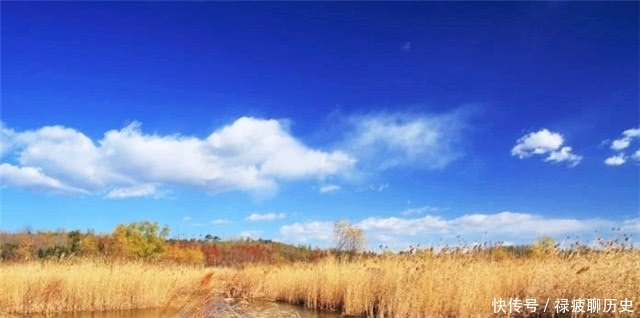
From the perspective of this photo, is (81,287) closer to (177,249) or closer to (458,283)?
(458,283)

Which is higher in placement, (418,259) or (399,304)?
(418,259)

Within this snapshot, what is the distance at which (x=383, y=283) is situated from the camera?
Answer: 16078 mm

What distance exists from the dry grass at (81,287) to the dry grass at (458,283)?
4.47m

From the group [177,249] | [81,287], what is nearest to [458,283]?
[81,287]

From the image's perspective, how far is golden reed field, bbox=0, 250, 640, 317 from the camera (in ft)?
38.2

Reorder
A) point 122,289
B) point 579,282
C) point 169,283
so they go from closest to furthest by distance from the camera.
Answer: point 579,282 → point 122,289 → point 169,283

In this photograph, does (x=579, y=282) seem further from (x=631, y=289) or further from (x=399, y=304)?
(x=399, y=304)

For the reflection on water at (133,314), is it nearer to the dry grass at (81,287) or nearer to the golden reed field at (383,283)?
the golden reed field at (383,283)

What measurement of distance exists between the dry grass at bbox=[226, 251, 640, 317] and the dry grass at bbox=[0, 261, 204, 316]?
4.47 meters

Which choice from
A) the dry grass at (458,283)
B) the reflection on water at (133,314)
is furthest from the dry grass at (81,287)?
the dry grass at (458,283)

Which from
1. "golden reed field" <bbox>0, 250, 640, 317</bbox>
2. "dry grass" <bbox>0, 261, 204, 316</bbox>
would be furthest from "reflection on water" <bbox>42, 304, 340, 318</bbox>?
"dry grass" <bbox>0, 261, 204, 316</bbox>

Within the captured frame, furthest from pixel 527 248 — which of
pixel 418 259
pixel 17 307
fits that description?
pixel 17 307

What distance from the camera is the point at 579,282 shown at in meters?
11.9

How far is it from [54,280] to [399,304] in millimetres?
10843
